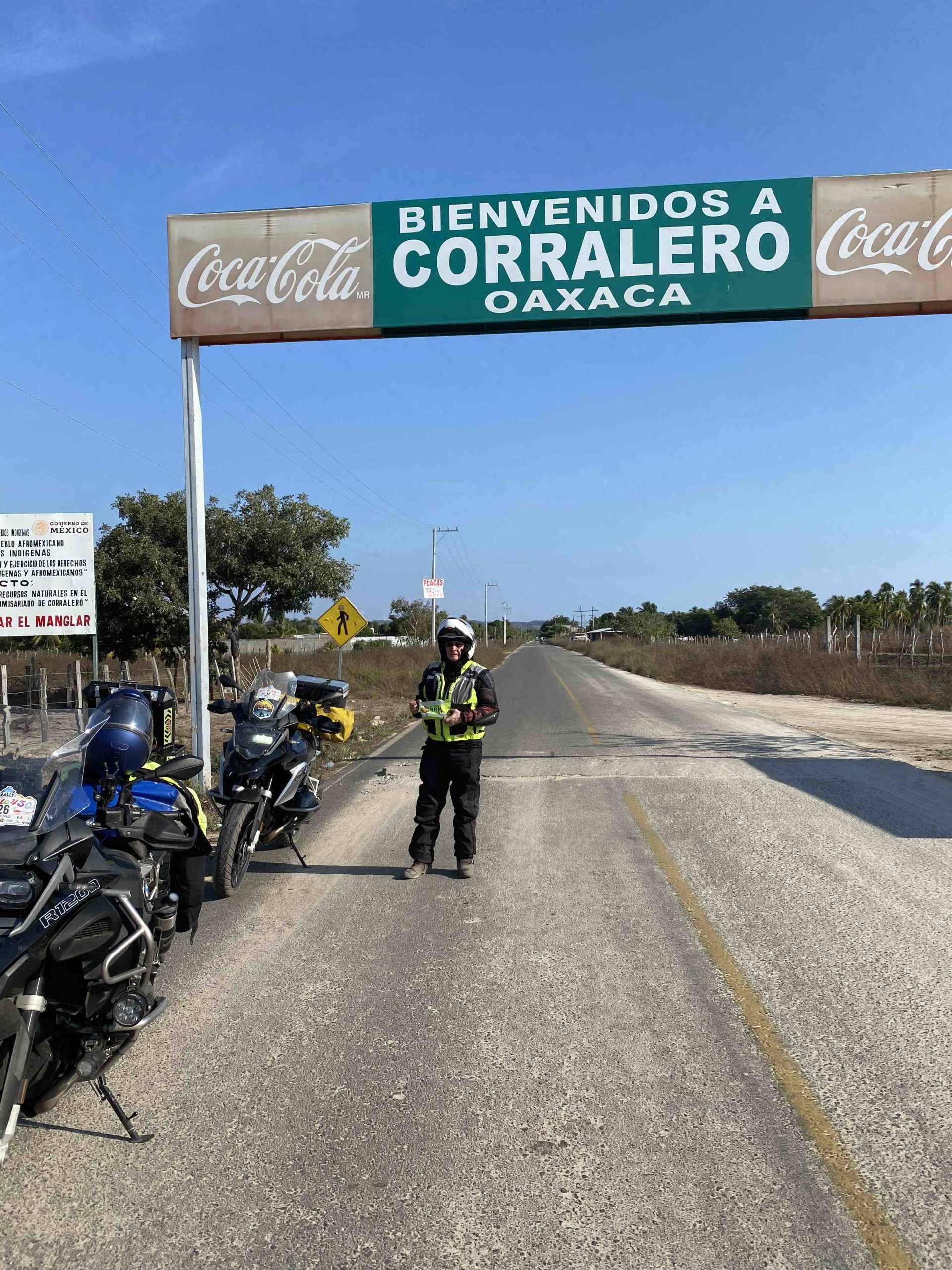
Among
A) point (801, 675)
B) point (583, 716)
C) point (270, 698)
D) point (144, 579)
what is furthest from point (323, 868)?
point (801, 675)

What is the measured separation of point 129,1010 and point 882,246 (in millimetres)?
10783

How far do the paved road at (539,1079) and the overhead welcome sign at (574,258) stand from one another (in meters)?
6.32

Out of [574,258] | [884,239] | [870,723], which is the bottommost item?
[870,723]

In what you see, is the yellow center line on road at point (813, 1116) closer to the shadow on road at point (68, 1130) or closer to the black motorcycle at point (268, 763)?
the shadow on road at point (68, 1130)

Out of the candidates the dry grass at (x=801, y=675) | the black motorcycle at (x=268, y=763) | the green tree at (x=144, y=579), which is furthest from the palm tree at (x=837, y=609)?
the black motorcycle at (x=268, y=763)

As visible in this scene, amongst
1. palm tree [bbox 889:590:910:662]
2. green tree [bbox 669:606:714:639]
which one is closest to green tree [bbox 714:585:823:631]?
green tree [bbox 669:606:714:639]

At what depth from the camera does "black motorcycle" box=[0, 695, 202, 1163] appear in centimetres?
280

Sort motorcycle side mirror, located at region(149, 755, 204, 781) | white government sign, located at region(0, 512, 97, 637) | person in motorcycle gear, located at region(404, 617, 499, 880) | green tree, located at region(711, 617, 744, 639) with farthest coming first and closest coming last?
green tree, located at region(711, 617, 744, 639) → white government sign, located at region(0, 512, 97, 637) → person in motorcycle gear, located at region(404, 617, 499, 880) → motorcycle side mirror, located at region(149, 755, 204, 781)

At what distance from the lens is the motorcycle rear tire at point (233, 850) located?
5.89 m

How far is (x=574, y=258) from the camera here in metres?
10.2

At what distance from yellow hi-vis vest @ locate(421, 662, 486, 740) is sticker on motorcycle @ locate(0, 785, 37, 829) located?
3.41 metres

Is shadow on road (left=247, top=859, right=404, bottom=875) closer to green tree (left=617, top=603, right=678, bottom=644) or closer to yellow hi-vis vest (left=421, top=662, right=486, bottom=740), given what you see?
yellow hi-vis vest (left=421, top=662, right=486, bottom=740)

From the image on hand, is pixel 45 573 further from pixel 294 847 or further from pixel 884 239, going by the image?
pixel 884 239

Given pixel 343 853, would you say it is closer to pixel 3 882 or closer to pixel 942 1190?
pixel 3 882
